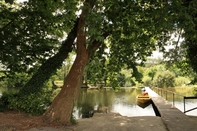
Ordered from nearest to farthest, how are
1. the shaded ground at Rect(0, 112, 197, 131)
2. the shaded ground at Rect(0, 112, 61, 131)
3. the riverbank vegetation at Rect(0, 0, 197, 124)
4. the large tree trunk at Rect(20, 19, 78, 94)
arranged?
the shaded ground at Rect(0, 112, 61, 131), the shaded ground at Rect(0, 112, 197, 131), the riverbank vegetation at Rect(0, 0, 197, 124), the large tree trunk at Rect(20, 19, 78, 94)

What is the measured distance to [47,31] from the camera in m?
11.1

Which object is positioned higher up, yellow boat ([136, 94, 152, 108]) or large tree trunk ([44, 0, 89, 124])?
large tree trunk ([44, 0, 89, 124])

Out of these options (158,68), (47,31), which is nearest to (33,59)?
(47,31)

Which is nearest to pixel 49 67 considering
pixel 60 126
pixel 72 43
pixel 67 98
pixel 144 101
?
pixel 72 43

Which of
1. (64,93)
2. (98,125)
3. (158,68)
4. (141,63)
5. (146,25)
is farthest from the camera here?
(158,68)

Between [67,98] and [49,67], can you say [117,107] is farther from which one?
[67,98]

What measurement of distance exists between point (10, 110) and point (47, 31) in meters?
4.65

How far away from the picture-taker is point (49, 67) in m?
10.2

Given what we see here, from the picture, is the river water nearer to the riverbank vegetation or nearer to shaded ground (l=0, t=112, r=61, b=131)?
the riverbank vegetation

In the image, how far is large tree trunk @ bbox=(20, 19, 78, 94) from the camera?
988 cm

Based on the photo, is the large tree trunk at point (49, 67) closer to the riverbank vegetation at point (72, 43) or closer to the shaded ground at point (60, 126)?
the riverbank vegetation at point (72, 43)

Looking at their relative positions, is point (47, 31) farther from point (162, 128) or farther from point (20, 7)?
point (162, 128)

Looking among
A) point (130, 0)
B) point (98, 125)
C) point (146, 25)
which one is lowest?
point (98, 125)

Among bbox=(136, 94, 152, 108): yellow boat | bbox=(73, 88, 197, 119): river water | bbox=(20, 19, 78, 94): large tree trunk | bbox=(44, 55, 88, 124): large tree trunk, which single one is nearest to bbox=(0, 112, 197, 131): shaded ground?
bbox=(44, 55, 88, 124): large tree trunk
